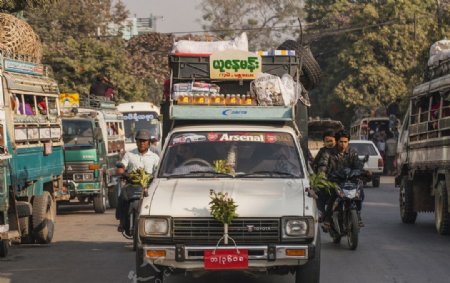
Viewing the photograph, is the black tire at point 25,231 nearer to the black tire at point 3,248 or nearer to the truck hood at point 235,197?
the black tire at point 3,248

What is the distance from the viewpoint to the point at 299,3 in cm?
7769

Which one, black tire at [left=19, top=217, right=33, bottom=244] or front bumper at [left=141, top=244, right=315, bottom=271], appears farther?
black tire at [left=19, top=217, right=33, bottom=244]

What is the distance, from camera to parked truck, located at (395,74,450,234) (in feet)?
52.5

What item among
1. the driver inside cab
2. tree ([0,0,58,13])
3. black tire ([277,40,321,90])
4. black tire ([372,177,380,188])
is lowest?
black tire ([372,177,380,188])

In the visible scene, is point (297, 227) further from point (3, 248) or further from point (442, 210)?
point (442, 210)

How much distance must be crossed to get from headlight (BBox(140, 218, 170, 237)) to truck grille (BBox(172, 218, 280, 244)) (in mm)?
84

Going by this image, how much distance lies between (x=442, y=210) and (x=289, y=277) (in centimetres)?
529

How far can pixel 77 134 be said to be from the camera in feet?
74.1

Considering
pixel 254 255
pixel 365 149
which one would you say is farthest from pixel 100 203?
pixel 365 149

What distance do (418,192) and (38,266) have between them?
813cm

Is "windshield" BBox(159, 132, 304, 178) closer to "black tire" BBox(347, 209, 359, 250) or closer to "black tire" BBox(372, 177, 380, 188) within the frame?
"black tire" BBox(347, 209, 359, 250)

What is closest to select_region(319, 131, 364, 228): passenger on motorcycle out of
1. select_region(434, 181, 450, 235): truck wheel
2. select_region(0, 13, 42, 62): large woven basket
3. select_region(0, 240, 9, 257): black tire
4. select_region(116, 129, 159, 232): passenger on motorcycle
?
select_region(434, 181, 450, 235): truck wheel

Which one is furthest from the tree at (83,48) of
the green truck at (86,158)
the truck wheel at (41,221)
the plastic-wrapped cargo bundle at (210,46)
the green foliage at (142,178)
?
the green foliage at (142,178)

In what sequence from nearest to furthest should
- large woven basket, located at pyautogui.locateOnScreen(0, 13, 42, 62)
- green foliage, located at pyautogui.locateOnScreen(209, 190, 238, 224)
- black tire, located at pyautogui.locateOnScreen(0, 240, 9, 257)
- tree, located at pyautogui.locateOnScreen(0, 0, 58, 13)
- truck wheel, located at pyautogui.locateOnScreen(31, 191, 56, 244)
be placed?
green foliage, located at pyautogui.locateOnScreen(209, 190, 238, 224) < black tire, located at pyautogui.locateOnScreen(0, 240, 9, 257) < truck wheel, located at pyautogui.locateOnScreen(31, 191, 56, 244) < large woven basket, located at pyautogui.locateOnScreen(0, 13, 42, 62) < tree, located at pyautogui.locateOnScreen(0, 0, 58, 13)
